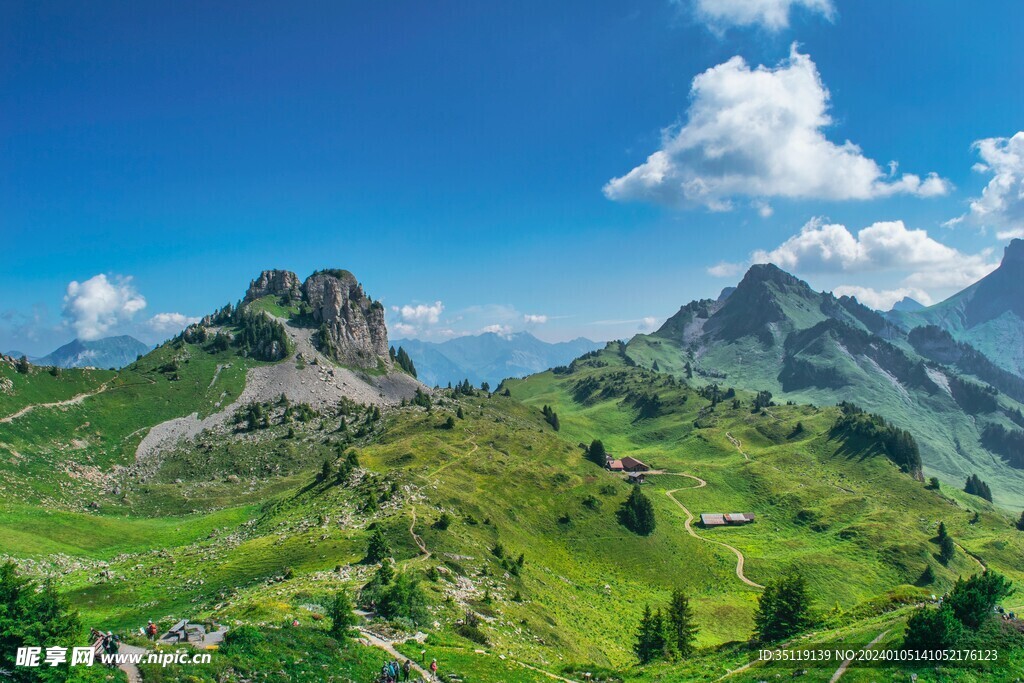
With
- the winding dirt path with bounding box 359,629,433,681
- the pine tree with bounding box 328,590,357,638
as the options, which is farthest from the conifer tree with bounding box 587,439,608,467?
the pine tree with bounding box 328,590,357,638

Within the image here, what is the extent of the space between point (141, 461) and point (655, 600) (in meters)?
136

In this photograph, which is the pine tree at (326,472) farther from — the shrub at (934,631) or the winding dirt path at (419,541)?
the shrub at (934,631)

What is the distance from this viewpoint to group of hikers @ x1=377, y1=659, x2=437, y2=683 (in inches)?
1229

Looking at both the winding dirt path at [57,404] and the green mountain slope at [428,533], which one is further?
the winding dirt path at [57,404]

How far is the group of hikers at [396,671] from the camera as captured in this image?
31219mm

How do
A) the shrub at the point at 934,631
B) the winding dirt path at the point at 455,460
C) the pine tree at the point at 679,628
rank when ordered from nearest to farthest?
1. the shrub at the point at 934,631
2. the pine tree at the point at 679,628
3. the winding dirt path at the point at 455,460

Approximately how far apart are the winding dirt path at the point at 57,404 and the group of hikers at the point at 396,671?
146983 mm

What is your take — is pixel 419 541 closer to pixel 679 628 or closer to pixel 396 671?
pixel 679 628

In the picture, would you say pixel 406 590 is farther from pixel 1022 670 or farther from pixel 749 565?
pixel 749 565

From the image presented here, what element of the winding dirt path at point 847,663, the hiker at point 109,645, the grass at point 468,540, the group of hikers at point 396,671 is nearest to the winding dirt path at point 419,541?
the grass at point 468,540

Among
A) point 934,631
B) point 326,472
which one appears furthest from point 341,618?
point 326,472

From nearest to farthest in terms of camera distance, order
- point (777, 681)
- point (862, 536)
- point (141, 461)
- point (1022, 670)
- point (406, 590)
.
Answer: point (1022, 670)
point (777, 681)
point (406, 590)
point (862, 536)
point (141, 461)

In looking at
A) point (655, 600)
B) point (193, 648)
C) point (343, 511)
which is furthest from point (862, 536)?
point (193, 648)

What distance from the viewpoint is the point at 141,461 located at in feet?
460
